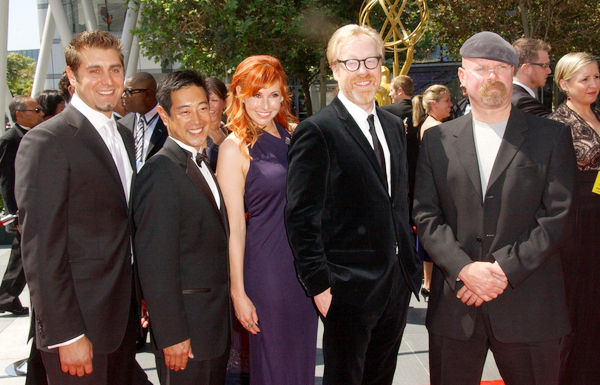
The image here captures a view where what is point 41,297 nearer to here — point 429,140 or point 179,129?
point 179,129

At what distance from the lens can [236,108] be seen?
2.72 metres

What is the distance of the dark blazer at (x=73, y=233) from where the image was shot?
2014 millimetres

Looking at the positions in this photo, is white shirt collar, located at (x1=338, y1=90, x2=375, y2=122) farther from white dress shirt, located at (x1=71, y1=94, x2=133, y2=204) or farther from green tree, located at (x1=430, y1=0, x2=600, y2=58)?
green tree, located at (x1=430, y1=0, x2=600, y2=58)

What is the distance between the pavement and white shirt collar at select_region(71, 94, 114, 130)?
1.62m

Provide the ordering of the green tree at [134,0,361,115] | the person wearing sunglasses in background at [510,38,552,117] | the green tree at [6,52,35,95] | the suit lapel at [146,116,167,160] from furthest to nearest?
the green tree at [6,52,35,95] → the green tree at [134,0,361,115] → the suit lapel at [146,116,167,160] → the person wearing sunglasses in background at [510,38,552,117]

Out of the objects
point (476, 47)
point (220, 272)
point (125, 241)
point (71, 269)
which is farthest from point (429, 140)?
point (71, 269)

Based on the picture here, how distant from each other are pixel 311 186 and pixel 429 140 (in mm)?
647

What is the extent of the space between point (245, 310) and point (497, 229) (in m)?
1.19

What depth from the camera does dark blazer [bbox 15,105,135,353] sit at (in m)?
2.01

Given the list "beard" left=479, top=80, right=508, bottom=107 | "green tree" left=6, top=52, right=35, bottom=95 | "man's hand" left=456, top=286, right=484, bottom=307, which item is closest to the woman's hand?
"man's hand" left=456, top=286, right=484, bottom=307

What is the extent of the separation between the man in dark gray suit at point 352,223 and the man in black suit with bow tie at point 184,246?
360 millimetres

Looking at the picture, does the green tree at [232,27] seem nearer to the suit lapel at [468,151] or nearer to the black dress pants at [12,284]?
the black dress pants at [12,284]

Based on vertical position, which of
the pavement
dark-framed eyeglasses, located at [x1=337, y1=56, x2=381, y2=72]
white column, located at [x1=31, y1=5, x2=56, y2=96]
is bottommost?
the pavement

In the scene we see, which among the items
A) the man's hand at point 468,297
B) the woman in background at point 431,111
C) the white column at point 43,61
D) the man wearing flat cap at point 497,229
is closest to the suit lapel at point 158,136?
the man wearing flat cap at point 497,229
